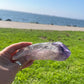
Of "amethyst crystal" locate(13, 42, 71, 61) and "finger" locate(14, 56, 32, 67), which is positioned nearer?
"amethyst crystal" locate(13, 42, 71, 61)

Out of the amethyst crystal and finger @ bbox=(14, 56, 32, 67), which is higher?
the amethyst crystal

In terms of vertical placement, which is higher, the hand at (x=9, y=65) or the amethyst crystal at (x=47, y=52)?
the amethyst crystal at (x=47, y=52)

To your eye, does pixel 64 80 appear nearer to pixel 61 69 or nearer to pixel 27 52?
pixel 61 69

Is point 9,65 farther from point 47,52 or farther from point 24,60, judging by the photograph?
point 47,52

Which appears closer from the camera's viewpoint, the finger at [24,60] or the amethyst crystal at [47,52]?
the amethyst crystal at [47,52]

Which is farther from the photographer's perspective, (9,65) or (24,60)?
(24,60)

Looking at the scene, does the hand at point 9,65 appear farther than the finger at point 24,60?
No

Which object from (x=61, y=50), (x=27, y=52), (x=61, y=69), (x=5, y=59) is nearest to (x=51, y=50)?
(x=61, y=50)

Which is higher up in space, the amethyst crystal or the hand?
the amethyst crystal

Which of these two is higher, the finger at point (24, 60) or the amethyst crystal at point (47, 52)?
the amethyst crystal at point (47, 52)

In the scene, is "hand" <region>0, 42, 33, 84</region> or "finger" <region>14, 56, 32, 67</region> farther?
"finger" <region>14, 56, 32, 67</region>

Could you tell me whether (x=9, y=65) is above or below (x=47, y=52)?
below

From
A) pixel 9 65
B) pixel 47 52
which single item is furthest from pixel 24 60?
pixel 47 52
